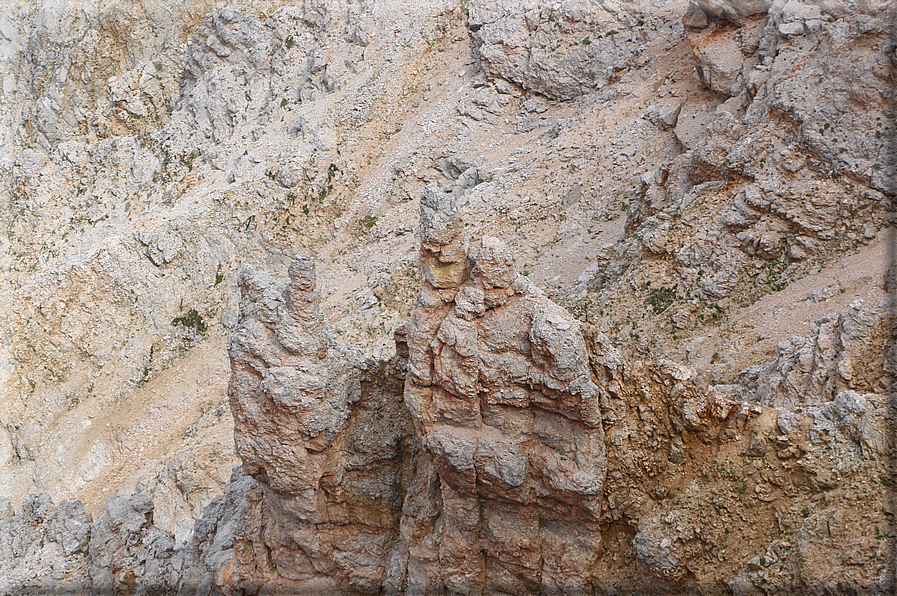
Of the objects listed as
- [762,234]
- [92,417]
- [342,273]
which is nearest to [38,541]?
[92,417]

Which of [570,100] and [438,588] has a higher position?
[570,100]

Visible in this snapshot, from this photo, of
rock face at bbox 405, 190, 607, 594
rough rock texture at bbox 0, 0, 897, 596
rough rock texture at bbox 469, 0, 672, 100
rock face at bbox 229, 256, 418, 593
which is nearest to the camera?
rock face at bbox 405, 190, 607, 594

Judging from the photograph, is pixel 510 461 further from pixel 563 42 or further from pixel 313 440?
pixel 563 42

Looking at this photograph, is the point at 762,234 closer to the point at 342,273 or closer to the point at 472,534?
the point at 472,534

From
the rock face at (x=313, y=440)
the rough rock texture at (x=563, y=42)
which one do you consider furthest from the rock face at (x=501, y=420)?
the rough rock texture at (x=563, y=42)

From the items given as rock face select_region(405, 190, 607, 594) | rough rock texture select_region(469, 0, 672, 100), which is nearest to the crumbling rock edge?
rock face select_region(405, 190, 607, 594)

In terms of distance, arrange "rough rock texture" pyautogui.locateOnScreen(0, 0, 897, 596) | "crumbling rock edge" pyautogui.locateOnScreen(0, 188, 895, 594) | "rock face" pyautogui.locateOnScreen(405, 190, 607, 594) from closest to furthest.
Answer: "crumbling rock edge" pyautogui.locateOnScreen(0, 188, 895, 594)
"rock face" pyautogui.locateOnScreen(405, 190, 607, 594)
"rough rock texture" pyautogui.locateOnScreen(0, 0, 897, 596)

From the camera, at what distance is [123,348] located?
133 feet

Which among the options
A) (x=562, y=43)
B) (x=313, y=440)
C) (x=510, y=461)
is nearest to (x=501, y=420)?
(x=510, y=461)

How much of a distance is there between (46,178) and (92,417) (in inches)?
692

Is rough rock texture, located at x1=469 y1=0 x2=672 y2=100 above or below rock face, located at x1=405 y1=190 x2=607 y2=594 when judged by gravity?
above

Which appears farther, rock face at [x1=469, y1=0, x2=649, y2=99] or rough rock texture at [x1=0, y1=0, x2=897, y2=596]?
rock face at [x1=469, y1=0, x2=649, y2=99]

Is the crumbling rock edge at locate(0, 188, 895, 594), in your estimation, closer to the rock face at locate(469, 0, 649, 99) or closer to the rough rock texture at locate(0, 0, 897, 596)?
the rough rock texture at locate(0, 0, 897, 596)

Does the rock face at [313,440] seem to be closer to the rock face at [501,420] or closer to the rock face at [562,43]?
the rock face at [501,420]
